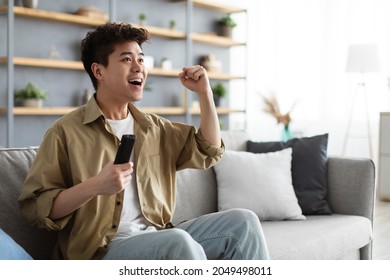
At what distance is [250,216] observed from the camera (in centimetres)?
187

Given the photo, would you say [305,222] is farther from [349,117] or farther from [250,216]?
[349,117]

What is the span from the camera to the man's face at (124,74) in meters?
1.93

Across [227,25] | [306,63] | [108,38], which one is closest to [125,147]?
[108,38]

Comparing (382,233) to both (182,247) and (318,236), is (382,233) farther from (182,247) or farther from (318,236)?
(182,247)

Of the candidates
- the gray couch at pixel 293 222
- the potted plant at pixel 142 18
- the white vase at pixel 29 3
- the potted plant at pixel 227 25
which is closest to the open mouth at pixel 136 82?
the gray couch at pixel 293 222

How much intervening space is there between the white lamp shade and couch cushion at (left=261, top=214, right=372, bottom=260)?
136 inches

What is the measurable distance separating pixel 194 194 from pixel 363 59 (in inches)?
154

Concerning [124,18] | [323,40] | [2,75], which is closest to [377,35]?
[323,40]

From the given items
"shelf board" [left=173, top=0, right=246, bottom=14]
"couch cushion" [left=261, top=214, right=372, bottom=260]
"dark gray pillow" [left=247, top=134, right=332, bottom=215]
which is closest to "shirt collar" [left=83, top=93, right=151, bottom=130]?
"couch cushion" [left=261, top=214, right=372, bottom=260]

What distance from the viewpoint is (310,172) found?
2920 mm

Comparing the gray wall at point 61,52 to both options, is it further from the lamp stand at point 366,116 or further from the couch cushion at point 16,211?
the couch cushion at point 16,211

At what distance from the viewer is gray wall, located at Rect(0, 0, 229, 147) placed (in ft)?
15.3

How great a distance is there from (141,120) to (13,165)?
1.53ft
